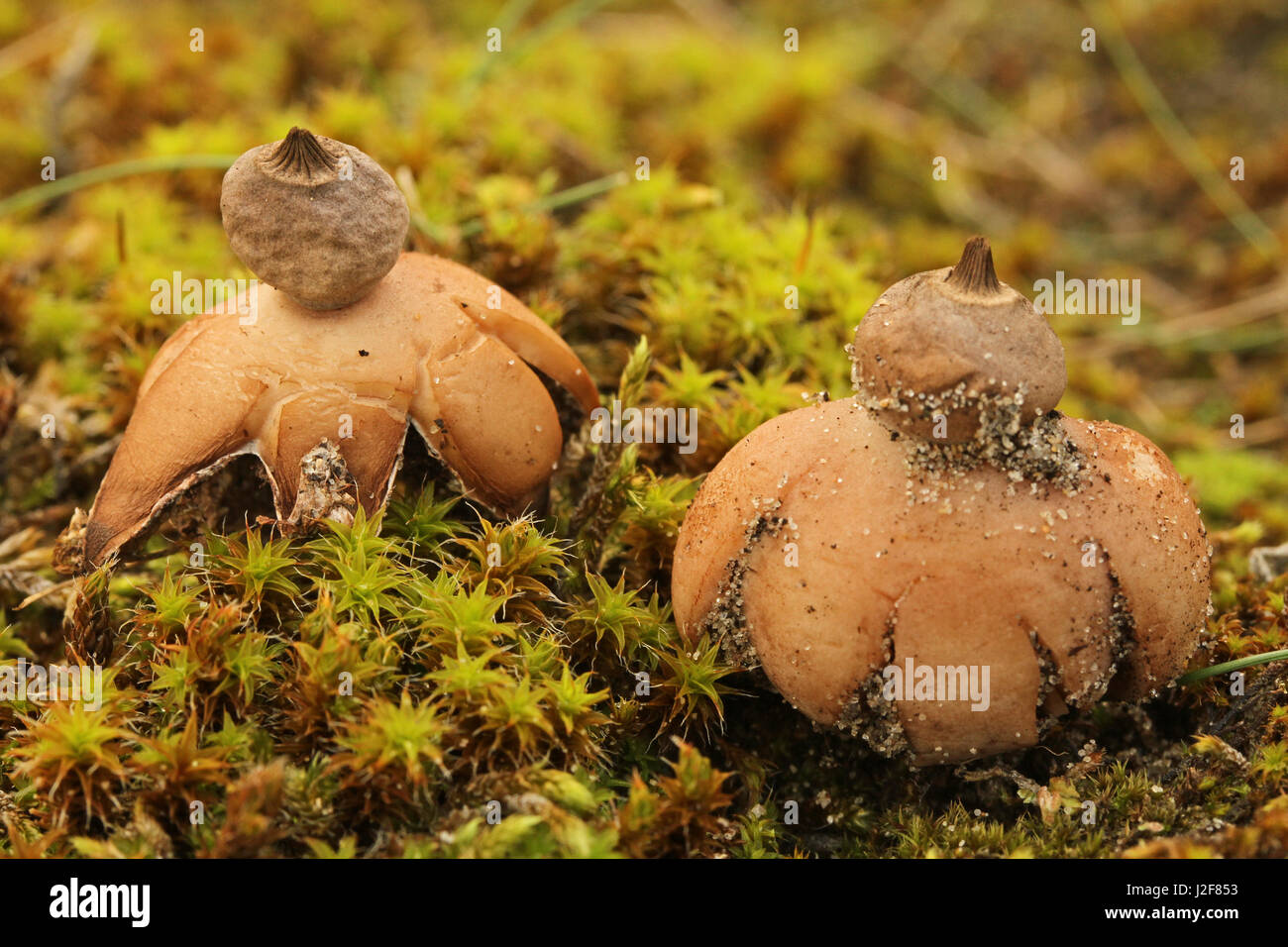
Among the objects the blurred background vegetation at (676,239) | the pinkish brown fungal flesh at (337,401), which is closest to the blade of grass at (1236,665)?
the blurred background vegetation at (676,239)

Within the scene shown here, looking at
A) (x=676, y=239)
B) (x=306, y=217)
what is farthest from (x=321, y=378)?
(x=676, y=239)

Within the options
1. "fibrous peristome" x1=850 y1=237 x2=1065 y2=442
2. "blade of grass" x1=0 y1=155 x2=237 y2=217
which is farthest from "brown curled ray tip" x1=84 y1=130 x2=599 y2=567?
"blade of grass" x1=0 y1=155 x2=237 y2=217

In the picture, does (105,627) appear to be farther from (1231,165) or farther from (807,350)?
(1231,165)

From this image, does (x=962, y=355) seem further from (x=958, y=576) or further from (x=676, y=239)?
(x=676, y=239)

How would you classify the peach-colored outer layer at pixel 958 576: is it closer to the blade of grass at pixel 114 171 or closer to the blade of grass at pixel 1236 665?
the blade of grass at pixel 1236 665

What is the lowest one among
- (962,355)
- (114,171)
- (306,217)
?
(962,355)

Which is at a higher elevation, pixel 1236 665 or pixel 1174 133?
pixel 1174 133

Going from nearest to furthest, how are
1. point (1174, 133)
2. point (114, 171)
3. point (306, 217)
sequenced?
point (306, 217) → point (114, 171) → point (1174, 133)

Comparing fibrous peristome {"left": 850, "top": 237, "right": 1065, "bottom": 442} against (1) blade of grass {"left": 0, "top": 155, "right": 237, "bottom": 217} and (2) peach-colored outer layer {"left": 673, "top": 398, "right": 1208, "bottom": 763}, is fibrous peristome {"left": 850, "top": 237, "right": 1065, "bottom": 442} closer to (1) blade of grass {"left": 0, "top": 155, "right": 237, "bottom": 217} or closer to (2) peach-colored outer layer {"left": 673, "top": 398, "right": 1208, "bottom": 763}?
(2) peach-colored outer layer {"left": 673, "top": 398, "right": 1208, "bottom": 763}
